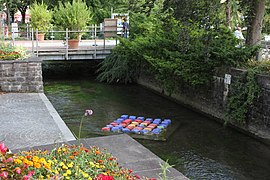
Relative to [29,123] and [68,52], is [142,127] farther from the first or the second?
[68,52]

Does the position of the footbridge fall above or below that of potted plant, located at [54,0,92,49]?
below

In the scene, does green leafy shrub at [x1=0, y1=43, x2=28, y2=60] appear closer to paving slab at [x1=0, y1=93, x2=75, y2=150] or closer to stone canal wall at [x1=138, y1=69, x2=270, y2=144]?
paving slab at [x1=0, y1=93, x2=75, y2=150]

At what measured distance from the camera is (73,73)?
2338 cm

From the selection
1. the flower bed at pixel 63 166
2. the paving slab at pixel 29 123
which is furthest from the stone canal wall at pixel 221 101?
the flower bed at pixel 63 166

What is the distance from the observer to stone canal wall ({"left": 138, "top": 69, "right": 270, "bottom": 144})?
33.9 ft

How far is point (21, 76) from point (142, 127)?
3.87 metres

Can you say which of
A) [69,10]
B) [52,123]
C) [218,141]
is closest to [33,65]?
[52,123]

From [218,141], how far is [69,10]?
12312 millimetres

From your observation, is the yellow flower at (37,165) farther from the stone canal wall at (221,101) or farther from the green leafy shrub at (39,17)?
the green leafy shrub at (39,17)

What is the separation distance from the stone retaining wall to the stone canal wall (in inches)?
226

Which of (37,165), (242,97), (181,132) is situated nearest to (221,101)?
(242,97)

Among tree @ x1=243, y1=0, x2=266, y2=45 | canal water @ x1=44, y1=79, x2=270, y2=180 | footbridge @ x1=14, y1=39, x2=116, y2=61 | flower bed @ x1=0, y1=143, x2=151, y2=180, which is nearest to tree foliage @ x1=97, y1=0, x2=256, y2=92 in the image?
tree @ x1=243, y1=0, x2=266, y2=45

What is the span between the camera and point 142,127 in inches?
434

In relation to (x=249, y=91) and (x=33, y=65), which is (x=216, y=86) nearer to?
(x=249, y=91)
